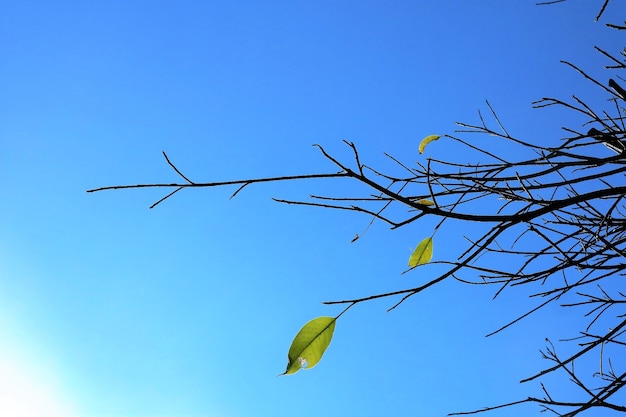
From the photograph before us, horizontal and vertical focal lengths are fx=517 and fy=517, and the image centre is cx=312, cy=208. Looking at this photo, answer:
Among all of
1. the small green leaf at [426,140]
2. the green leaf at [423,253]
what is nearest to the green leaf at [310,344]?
the green leaf at [423,253]

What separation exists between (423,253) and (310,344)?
463 mm

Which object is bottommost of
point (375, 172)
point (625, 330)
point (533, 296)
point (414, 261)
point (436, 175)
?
point (625, 330)

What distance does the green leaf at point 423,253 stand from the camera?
135 centimetres

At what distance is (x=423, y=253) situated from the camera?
1354 millimetres

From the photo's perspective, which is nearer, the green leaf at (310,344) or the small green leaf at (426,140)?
the green leaf at (310,344)

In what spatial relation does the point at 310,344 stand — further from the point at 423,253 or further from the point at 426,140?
the point at 426,140

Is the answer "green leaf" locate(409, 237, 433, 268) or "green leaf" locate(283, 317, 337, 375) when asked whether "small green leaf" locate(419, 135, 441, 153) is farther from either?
"green leaf" locate(283, 317, 337, 375)

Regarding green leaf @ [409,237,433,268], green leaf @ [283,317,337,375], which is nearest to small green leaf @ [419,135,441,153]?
green leaf @ [409,237,433,268]

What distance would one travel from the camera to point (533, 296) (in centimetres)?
141

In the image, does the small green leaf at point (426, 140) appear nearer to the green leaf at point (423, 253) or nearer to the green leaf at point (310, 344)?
the green leaf at point (423, 253)

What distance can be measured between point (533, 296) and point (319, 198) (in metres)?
0.75

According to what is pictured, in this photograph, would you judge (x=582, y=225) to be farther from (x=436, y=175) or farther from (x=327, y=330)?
(x=327, y=330)

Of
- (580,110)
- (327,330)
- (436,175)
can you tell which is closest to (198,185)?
(327,330)

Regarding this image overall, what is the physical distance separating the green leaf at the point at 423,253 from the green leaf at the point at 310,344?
1.27ft
